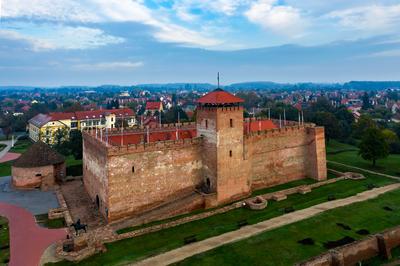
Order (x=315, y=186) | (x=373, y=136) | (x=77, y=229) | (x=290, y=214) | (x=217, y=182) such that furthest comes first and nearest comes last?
(x=373, y=136), (x=315, y=186), (x=217, y=182), (x=290, y=214), (x=77, y=229)

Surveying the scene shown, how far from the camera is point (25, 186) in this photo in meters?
39.4

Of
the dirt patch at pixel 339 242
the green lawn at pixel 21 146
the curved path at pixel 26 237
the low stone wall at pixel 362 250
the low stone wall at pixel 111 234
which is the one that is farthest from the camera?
the green lawn at pixel 21 146

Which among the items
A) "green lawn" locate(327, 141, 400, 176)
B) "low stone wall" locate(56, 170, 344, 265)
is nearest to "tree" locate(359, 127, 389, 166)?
"green lawn" locate(327, 141, 400, 176)

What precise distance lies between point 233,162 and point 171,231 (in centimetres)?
995

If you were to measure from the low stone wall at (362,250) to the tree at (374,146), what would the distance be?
74.4ft

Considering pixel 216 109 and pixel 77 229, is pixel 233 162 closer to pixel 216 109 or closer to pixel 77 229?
pixel 216 109

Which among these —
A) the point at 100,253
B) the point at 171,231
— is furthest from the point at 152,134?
the point at 100,253

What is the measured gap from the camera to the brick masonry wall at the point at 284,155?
37.8 meters

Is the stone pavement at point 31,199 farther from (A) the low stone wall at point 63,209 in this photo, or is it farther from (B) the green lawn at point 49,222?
(B) the green lawn at point 49,222

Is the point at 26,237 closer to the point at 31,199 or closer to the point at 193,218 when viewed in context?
the point at 31,199

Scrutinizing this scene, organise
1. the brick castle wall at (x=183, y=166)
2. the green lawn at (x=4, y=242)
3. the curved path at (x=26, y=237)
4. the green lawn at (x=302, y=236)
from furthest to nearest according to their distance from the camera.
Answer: the brick castle wall at (x=183, y=166), the curved path at (x=26, y=237), the green lawn at (x=4, y=242), the green lawn at (x=302, y=236)

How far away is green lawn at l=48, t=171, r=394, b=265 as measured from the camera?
23281mm

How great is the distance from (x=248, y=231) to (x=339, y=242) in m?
6.87

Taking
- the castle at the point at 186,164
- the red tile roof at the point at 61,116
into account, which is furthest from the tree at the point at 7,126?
the castle at the point at 186,164
